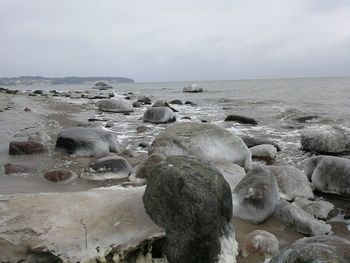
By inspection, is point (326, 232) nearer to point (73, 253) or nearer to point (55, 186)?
point (73, 253)

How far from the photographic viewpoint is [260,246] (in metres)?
3.93

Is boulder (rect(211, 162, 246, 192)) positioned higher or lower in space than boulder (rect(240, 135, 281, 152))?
higher

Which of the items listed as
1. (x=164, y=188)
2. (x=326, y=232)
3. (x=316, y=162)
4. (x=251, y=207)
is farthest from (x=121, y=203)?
(x=316, y=162)

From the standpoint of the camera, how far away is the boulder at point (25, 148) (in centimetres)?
746

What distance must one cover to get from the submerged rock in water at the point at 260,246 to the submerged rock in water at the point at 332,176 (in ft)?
9.00

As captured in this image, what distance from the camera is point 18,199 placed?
12.3 feet

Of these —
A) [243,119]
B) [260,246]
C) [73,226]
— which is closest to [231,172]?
[260,246]

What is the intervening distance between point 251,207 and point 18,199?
110 inches

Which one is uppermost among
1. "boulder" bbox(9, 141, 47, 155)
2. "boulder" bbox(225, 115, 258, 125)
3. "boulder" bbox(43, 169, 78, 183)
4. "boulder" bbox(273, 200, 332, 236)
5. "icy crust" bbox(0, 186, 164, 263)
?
"icy crust" bbox(0, 186, 164, 263)

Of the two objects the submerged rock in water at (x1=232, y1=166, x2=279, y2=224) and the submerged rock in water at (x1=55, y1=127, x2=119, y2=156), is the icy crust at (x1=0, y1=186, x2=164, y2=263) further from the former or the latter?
the submerged rock in water at (x1=55, y1=127, x2=119, y2=156)

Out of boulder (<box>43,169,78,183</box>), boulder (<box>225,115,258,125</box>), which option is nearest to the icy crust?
boulder (<box>43,169,78,183</box>)

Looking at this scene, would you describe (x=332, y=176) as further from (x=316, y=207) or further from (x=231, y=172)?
(x=231, y=172)

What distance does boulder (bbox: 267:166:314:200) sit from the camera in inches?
234

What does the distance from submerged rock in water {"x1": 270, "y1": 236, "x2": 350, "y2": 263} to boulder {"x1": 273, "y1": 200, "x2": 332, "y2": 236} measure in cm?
177
